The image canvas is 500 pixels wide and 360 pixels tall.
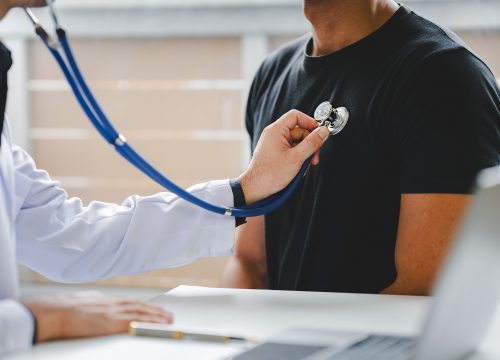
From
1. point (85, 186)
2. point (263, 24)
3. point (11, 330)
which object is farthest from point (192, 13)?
point (11, 330)

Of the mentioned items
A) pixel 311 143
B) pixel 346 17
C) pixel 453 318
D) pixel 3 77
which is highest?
pixel 346 17

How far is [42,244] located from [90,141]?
2.38 meters

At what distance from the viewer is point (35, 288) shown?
3852mm

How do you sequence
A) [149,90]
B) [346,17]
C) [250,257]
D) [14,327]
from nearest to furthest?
[14,327] < [346,17] < [250,257] < [149,90]

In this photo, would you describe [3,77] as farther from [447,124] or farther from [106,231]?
[447,124]

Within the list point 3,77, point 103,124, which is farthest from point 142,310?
point 3,77

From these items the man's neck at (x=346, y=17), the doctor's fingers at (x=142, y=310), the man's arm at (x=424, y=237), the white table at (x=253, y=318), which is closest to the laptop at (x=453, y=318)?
the white table at (x=253, y=318)

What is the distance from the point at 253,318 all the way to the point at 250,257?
644mm

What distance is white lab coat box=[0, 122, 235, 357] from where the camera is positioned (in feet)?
4.99

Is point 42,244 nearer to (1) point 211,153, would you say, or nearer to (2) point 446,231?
(2) point 446,231

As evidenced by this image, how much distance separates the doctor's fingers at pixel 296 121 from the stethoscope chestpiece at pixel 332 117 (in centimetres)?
3

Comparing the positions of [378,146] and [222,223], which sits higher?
[378,146]

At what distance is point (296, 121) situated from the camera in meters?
1.64

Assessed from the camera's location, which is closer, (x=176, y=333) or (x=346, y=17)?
(x=176, y=333)
